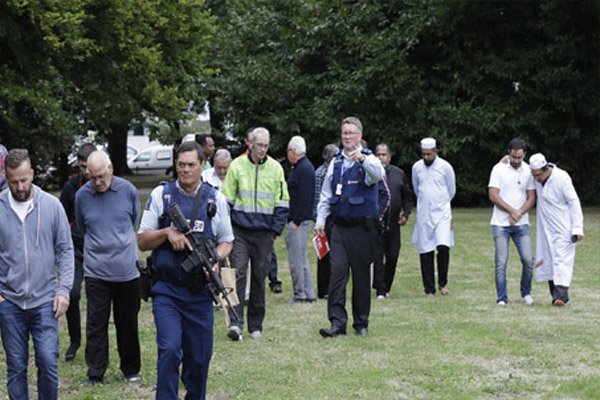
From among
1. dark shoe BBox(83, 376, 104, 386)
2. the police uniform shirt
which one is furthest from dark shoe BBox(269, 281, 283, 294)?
the police uniform shirt

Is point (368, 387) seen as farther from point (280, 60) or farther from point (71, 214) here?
point (280, 60)

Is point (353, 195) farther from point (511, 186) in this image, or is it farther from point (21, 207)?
point (21, 207)

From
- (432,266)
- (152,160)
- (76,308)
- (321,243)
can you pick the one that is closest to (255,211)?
(321,243)

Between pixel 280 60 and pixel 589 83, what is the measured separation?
9327 millimetres

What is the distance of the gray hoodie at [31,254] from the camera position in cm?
738

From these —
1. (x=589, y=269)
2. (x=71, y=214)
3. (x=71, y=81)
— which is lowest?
(x=589, y=269)

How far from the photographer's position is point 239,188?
1126 cm

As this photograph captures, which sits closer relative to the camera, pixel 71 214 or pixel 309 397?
pixel 309 397

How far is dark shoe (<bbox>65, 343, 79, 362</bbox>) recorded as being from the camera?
10.3 m

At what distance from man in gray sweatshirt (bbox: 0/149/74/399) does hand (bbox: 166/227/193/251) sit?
2.89 feet

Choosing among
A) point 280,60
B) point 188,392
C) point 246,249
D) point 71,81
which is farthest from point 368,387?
point 280,60

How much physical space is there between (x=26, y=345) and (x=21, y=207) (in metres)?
0.94

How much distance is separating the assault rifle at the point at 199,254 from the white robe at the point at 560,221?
22.7 feet

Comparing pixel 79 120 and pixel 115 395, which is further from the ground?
pixel 79 120
